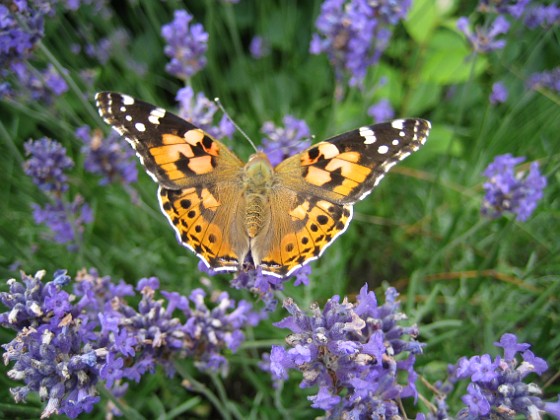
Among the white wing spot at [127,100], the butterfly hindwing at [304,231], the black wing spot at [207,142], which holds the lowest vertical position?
the butterfly hindwing at [304,231]

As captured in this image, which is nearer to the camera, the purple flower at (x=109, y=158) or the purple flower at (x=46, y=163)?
the purple flower at (x=46, y=163)

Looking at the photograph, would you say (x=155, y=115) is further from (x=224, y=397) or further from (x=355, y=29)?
(x=355, y=29)

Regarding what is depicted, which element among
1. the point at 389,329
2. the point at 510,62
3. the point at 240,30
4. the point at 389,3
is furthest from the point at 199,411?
the point at 240,30

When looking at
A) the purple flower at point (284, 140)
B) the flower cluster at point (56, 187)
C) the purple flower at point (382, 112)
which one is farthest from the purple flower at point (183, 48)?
the purple flower at point (382, 112)

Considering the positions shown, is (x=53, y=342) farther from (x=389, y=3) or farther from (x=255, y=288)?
(x=389, y=3)

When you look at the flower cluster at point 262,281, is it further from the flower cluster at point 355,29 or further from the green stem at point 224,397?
the flower cluster at point 355,29

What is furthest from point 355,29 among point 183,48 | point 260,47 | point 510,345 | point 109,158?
point 510,345
